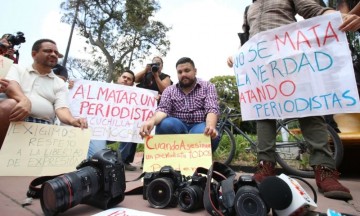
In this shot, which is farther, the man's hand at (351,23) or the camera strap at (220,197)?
the man's hand at (351,23)

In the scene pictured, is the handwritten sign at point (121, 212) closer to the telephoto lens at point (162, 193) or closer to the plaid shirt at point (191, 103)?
the telephoto lens at point (162, 193)

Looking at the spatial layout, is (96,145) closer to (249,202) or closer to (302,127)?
(302,127)

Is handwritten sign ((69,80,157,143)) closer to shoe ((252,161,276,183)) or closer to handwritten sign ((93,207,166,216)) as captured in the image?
shoe ((252,161,276,183))

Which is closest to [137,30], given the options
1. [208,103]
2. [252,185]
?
[208,103]

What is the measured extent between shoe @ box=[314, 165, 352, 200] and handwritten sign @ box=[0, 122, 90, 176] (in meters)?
1.82

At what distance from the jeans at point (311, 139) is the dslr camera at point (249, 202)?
0.91 meters

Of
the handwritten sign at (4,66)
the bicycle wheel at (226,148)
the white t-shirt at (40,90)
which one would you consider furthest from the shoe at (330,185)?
the handwritten sign at (4,66)

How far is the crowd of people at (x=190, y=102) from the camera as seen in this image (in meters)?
1.91

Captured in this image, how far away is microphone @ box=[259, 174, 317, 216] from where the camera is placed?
44.2 inches

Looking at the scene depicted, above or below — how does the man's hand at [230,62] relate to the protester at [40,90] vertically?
above

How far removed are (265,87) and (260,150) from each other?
1.56 feet

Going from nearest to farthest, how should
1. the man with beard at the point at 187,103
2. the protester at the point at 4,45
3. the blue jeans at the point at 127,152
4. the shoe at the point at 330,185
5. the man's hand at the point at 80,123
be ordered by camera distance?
1. the shoe at the point at 330,185
2. the man's hand at the point at 80,123
3. the man with beard at the point at 187,103
4. the protester at the point at 4,45
5. the blue jeans at the point at 127,152

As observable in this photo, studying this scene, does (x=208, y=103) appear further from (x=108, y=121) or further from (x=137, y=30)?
(x=137, y=30)

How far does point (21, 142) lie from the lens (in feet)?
7.09
